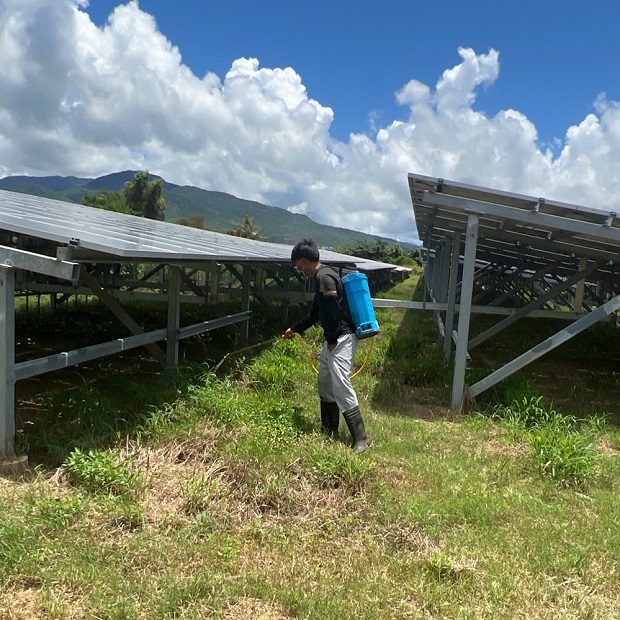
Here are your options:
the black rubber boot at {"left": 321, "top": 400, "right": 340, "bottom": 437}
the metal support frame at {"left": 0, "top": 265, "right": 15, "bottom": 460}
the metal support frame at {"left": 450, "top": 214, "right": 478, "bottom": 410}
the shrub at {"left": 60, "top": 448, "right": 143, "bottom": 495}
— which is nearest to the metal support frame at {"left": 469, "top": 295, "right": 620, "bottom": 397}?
the metal support frame at {"left": 450, "top": 214, "right": 478, "bottom": 410}

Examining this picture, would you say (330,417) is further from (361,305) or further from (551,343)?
(551,343)

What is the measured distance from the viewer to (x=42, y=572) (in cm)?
259

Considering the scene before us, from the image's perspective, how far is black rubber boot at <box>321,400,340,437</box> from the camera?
4.67 metres

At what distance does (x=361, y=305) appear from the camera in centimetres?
444

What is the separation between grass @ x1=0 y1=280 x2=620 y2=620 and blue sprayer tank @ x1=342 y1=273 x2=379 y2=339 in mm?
969

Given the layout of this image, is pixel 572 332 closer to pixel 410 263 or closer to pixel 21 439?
pixel 21 439

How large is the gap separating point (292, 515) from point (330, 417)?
56.0 inches

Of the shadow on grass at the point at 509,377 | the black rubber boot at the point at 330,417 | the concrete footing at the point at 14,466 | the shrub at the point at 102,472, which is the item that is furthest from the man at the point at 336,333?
the concrete footing at the point at 14,466

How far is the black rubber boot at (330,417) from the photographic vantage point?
4.67 m

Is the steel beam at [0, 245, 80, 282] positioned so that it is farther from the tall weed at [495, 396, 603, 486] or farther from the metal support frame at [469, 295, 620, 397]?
the metal support frame at [469, 295, 620, 397]

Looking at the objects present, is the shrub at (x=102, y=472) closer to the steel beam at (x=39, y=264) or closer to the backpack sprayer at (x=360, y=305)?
the steel beam at (x=39, y=264)

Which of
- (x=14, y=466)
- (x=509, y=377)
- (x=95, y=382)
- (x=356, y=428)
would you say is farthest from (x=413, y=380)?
(x=14, y=466)

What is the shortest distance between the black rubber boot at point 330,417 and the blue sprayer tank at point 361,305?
2.33 ft

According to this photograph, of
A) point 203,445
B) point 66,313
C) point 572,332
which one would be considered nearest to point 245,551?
point 203,445
